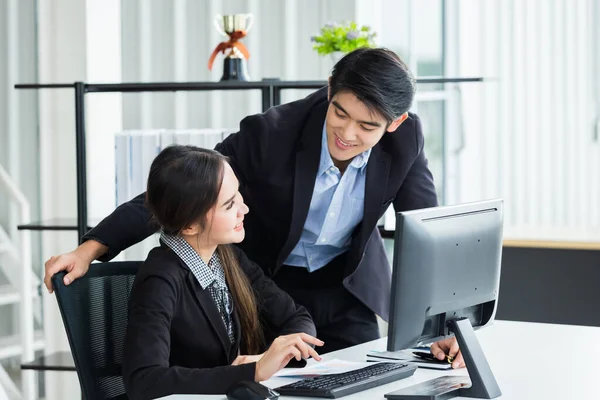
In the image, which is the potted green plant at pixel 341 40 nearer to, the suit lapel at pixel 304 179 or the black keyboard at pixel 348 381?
the suit lapel at pixel 304 179

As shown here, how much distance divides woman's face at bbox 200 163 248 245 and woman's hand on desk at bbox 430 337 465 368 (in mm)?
484

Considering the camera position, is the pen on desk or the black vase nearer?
the pen on desk

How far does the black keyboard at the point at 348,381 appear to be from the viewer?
5.79ft

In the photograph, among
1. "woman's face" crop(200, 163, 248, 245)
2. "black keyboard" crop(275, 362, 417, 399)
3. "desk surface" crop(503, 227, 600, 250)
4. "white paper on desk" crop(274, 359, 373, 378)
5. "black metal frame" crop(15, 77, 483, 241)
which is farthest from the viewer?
"desk surface" crop(503, 227, 600, 250)

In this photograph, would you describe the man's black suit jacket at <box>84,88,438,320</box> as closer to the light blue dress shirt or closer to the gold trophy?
the light blue dress shirt

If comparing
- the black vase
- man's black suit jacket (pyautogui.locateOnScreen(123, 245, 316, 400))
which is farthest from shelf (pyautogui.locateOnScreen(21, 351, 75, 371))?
man's black suit jacket (pyautogui.locateOnScreen(123, 245, 316, 400))

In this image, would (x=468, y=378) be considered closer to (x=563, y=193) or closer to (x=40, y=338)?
(x=563, y=193)

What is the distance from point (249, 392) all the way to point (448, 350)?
1.90 ft

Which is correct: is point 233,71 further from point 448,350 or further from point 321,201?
point 448,350

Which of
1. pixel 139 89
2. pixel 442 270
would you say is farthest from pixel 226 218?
pixel 139 89

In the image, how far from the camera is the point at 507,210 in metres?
4.07

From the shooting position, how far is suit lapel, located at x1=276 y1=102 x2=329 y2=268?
2307 millimetres

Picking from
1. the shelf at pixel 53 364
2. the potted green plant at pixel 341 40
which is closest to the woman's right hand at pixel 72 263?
the shelf at pixel 53 364

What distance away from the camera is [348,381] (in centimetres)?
183
